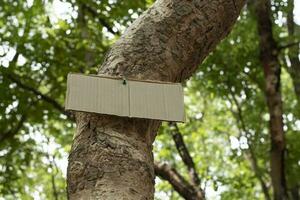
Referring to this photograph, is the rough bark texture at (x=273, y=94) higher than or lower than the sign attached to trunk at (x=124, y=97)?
higher

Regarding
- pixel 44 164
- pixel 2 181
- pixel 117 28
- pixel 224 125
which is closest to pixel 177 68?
pixel 117 28

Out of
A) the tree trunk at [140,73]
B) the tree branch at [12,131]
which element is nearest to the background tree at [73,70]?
the tree branch at [12,131]

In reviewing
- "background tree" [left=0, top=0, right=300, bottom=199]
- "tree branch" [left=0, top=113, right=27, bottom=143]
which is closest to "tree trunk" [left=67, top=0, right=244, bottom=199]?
"background tree" [left=0, top=0, right=300, bottom=199]

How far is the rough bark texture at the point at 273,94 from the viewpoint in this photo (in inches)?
208

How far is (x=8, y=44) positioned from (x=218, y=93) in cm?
294

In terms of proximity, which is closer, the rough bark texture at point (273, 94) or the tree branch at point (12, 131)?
the rough bark texture at point (273, 94)

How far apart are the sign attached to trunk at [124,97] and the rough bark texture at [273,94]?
3.89 metres

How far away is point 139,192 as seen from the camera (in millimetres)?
1250

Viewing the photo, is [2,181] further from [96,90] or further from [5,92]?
[96,90]

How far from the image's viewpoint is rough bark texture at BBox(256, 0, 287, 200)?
5273 mm

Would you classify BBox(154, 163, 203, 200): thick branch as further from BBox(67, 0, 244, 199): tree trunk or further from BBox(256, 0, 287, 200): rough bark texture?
BBox(67, 0, 244, 199): tree trunk

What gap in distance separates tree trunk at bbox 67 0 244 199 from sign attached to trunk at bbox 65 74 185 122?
0.13 ft

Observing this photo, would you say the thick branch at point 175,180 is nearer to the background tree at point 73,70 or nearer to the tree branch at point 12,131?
the background tree at point 73,70

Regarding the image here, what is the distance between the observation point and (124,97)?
1432 mm
